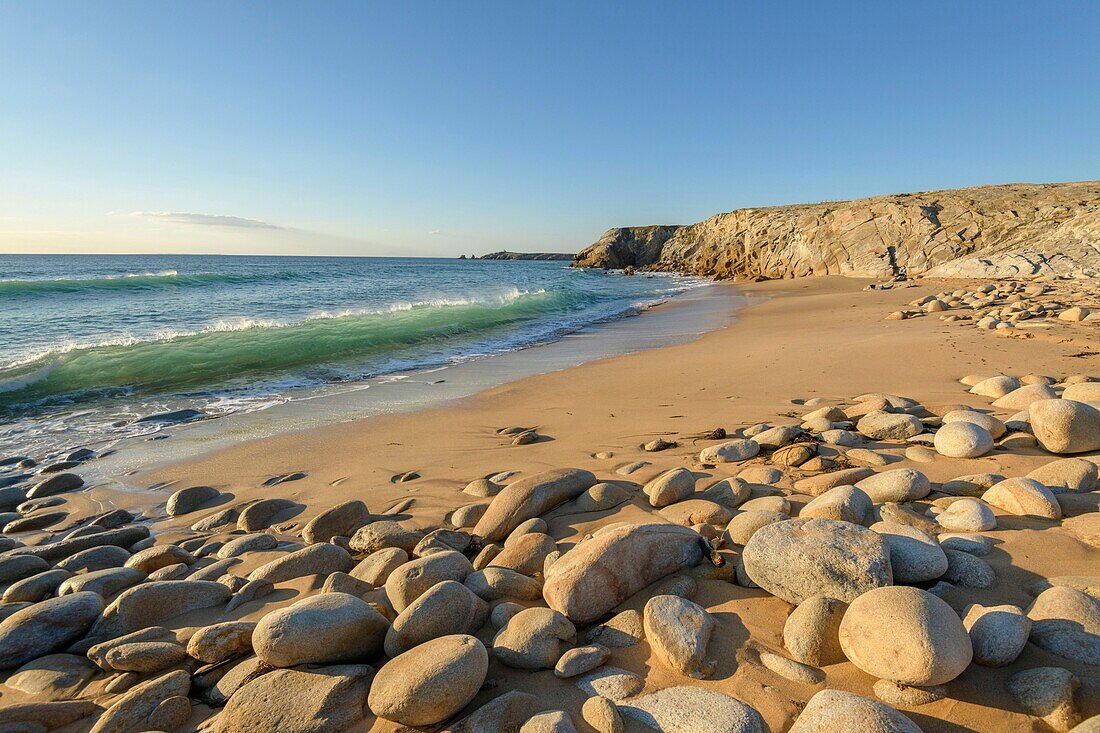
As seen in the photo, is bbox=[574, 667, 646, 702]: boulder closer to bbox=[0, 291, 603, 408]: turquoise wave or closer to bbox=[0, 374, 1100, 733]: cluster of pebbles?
bbox=[0, 374, 1100, 733]: cluster of pebbles

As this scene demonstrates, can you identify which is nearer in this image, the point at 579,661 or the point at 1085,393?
the point at 579,661

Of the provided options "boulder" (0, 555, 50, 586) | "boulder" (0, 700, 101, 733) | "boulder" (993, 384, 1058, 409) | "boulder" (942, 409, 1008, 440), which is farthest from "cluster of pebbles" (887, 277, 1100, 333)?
"boulder" (0, 555, 50, 586)

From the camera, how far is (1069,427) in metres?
3.02

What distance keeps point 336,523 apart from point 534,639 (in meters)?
1.97

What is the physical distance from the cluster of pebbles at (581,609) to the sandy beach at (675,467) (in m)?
0.02

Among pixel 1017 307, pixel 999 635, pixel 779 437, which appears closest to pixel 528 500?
pixel 779 437

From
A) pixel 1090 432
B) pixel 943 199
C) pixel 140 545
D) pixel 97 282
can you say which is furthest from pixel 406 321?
pixel 943 199

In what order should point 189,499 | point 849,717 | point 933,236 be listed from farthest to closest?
point 933,236 < point 189,499 < point 849,717

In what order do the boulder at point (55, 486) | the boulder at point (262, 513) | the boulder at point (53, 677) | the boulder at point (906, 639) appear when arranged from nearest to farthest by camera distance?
the boulder at point (906, 639) → the boulder at point (53, 677) → the boulder at point (262, 513) → the boulder at point (55, 486)

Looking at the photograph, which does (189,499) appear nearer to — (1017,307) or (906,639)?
(906,639)

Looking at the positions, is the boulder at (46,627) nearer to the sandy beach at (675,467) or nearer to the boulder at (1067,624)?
the sandy beach at (675,467)

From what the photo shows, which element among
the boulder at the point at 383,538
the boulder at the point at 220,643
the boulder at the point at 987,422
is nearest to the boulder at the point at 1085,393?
the boulder at the point at 987,422

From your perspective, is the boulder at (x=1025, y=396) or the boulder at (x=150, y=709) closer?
the boulder at (x=150, y=709)

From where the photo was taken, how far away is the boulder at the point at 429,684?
5.25 feet
